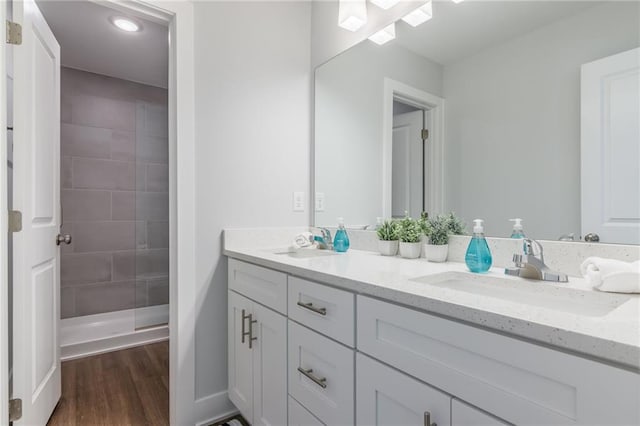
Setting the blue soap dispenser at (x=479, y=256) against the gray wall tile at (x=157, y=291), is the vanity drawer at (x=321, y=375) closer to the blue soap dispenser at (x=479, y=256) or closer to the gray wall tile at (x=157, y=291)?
the blue soap dispenser at (x=479, y=256)

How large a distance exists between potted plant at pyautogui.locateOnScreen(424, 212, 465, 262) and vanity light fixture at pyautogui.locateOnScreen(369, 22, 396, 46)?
89 cm

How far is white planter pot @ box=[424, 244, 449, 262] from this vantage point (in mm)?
1296

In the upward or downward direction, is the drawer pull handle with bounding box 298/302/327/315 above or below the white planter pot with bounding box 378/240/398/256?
below

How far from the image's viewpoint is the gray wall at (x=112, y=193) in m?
2.70

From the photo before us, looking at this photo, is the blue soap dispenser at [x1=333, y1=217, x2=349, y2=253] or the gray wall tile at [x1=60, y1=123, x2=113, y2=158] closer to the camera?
the blue soap dispenser at [x1=333, y1=217, x2=349, y2=253]

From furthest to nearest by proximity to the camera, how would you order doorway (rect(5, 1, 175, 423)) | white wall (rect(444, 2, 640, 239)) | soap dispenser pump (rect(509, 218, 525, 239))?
Result: 1. doorway (rect(5, 1, 175, 423))
2. soap dispenser pump (rect(509, 218, 525, 239))
3. white wall (rect(444, 2, 640, 239))

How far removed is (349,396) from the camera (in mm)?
937

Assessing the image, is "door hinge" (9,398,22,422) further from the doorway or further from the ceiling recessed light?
the ceiling recessed light

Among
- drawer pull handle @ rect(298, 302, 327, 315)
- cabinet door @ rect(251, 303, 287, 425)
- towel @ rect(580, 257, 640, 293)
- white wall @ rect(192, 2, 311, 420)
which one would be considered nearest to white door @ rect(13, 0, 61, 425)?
white wall @ rect(192, 2, 311, 420)

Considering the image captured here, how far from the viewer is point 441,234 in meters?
1.31

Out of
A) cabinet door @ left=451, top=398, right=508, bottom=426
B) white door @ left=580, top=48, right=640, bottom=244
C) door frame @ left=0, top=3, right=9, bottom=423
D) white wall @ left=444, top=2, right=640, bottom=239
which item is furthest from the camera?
door frame @ left=0, top=3, right=9, bottom=423

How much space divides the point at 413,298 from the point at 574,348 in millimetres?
301

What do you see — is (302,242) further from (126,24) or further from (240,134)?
(126,24)

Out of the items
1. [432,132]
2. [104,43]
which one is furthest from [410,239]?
[104,43]
